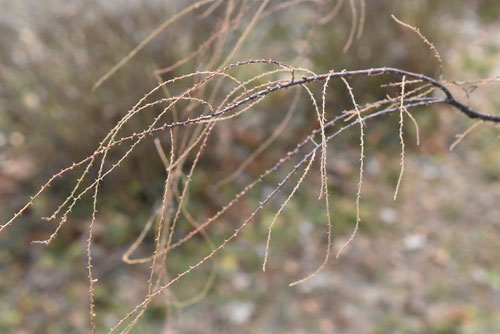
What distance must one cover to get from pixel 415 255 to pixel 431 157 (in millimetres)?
1043

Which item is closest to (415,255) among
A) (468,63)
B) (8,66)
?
(468,63)

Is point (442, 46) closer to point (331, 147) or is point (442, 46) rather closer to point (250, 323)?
point (331, 147)

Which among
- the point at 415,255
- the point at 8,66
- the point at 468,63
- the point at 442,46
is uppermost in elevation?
the point at 468,63

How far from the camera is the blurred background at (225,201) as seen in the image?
320 cm

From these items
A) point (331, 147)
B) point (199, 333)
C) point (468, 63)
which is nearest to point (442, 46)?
→ point (468, 63)

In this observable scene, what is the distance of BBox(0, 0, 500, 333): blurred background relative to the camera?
3195mm

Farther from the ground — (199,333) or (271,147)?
(271,147)

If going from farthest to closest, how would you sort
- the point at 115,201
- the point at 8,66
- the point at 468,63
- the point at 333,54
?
the point at 468,63, the point at 333,54, the point at 115,201, the point at 8,66

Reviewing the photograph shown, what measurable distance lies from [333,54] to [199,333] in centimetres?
240

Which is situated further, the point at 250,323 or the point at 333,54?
the point at 333,54

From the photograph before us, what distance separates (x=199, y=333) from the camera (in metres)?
3.12

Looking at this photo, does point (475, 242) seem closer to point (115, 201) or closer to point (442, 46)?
point (442, 46)

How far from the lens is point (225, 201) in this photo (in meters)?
3.89

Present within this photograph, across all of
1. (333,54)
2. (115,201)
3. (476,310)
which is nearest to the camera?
(476,310)
